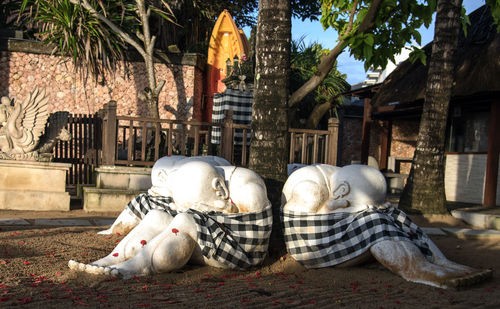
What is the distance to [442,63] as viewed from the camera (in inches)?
271

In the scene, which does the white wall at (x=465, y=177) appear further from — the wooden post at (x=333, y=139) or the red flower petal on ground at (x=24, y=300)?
the red flower petal on ground at (x=24, y=300)

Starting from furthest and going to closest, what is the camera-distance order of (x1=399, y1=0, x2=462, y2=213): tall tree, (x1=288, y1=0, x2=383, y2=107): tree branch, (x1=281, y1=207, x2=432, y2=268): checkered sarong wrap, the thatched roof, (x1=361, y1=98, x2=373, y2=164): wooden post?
1. (x1=361, y1=98, x2=373, y2=164): wooden post
2. the thatched roof
3. (x1=399, y1=0, x2=462, y2=213): tall tree
4. (x1=288, y1=0, x2=383, y2=107): tree branch
5. (x1=281, y1=207, x2=432, y2=268): checkered sarong wrap

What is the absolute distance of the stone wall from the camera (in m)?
10.9

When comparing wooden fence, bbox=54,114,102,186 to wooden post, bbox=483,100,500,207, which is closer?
wooden post, bbox=483,100,500,207

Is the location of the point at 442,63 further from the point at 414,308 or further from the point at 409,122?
the point at 409,122

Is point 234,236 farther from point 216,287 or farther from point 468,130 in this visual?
point 468,130

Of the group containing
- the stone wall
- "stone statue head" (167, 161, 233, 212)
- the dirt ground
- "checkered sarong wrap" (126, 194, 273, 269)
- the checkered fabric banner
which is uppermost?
the stone wall

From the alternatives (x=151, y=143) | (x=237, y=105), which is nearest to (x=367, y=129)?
(x=237, y=105)

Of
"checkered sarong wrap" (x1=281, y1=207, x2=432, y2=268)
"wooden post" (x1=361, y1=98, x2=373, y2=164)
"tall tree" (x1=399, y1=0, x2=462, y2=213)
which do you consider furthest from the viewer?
"wooden post" (x1=361, y1=98, x2=373, y2=164)

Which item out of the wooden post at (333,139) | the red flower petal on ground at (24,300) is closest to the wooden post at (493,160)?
the wooden post at (333,139)

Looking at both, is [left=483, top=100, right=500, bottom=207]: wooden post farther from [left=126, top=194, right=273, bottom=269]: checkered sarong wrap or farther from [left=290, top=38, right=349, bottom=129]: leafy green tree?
[left=126, top=194, right=273, bottom=269]: checkered sarong wrap

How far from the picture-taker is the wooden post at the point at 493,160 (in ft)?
29.0

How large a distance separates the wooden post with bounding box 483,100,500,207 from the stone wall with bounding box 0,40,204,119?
6.85 m

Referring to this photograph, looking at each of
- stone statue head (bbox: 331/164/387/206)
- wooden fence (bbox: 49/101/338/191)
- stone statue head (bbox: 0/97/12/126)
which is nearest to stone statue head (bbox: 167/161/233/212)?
stone statue head (bbox: 331/164/387/206)
